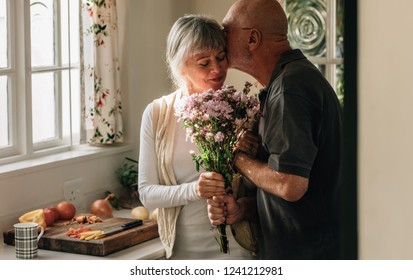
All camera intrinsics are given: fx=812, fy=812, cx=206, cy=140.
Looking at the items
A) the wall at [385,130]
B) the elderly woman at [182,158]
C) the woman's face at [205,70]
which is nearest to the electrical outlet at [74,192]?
the elderly woman at [182,158]

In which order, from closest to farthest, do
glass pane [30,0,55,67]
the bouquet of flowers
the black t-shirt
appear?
the black t-shirt < the bouquet of flowers < glass pane [30,0,55,67]

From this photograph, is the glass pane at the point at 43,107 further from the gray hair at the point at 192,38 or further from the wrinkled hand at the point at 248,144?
the wrinkled hand at the point at 248,144

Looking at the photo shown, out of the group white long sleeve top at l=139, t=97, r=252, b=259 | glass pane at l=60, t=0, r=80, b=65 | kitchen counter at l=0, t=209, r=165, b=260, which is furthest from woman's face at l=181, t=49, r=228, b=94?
glass pane at l=60, t=0, r=80, b=65

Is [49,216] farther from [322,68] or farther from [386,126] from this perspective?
[386,126]

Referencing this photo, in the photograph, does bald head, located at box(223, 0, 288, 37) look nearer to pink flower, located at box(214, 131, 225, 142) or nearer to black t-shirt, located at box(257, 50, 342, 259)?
black t-shirt, located at box(257, 50, 342, 259)

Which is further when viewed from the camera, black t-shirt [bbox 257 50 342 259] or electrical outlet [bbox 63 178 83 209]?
electrical outlet [bbox 63 178 83 209]

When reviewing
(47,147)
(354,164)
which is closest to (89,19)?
(47,147)

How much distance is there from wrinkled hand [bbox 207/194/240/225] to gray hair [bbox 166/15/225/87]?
238 mm

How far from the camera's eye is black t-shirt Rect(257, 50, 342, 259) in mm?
1188

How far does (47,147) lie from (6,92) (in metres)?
0.20

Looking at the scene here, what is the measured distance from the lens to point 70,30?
214 centimetres
